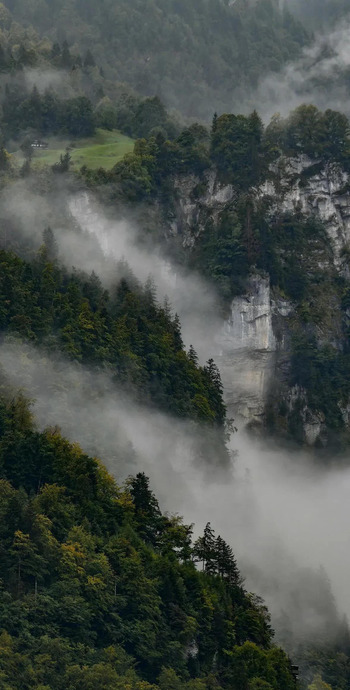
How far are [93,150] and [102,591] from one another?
69812 mm

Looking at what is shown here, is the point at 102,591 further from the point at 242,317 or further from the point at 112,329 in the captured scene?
the point at 242,317

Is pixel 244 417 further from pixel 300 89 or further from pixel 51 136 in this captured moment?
pixel 300 89

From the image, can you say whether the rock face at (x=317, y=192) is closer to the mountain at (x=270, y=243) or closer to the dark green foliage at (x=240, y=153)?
the mountain at (x=270, y=243)

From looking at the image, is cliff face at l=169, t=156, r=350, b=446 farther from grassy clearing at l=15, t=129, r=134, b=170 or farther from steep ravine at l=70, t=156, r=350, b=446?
grassy clearing at l=15, t=129, r=134, b=170

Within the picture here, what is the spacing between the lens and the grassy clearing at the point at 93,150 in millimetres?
142250

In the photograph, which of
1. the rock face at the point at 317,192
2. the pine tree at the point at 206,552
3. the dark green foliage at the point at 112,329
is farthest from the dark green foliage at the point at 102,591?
the rock face at the point at 317,192

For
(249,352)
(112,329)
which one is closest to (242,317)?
(249,352)

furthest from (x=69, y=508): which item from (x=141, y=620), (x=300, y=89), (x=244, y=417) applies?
(x=300, y=89)

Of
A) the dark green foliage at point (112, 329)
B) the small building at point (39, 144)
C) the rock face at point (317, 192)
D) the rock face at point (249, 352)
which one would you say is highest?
the small building at point (39, 144)

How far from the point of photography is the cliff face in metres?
135

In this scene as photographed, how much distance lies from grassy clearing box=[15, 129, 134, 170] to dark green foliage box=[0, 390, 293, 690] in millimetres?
48421

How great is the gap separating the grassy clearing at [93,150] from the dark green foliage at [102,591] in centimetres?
4842

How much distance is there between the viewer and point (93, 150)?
14812 cm

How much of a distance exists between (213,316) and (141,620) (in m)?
52.5
